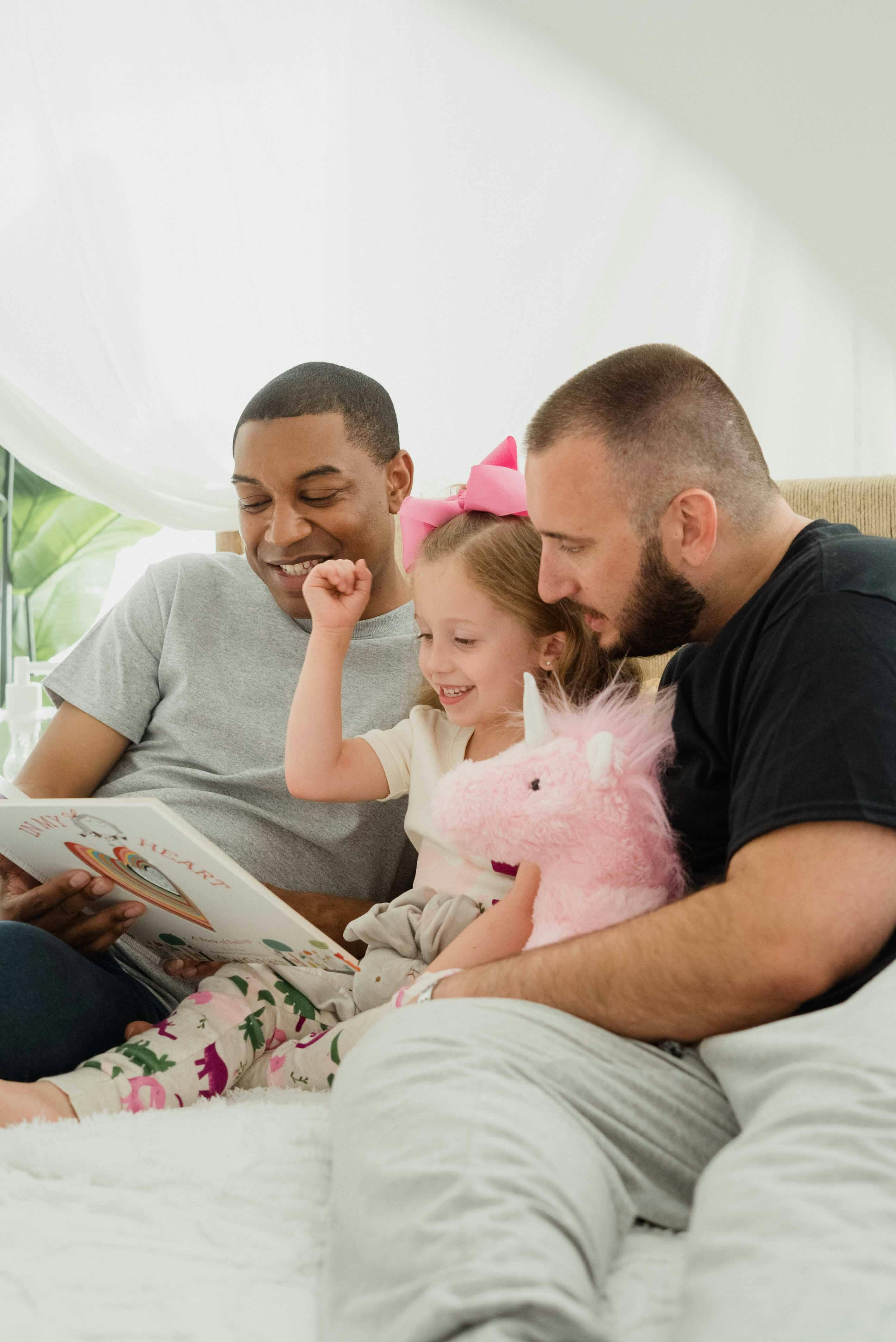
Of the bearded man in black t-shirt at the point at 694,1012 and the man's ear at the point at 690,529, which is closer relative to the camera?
the bearded man in black t-shirt at the point at 694,1012

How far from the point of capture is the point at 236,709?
4.85ft

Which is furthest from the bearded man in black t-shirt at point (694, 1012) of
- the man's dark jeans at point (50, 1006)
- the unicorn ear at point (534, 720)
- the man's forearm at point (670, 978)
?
the man's dark jeans at point (50, 1006)

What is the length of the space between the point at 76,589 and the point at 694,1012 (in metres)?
2.71

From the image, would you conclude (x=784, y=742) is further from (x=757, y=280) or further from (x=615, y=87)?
(x=757, y=280)

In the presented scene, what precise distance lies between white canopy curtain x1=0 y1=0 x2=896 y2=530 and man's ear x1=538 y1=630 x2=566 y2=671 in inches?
31.8

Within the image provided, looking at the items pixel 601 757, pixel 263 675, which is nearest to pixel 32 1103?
pixel 601 757

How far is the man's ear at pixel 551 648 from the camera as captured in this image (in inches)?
48.7

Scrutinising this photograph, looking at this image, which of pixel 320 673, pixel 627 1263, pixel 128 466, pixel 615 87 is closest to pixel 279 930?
pixel 320 673

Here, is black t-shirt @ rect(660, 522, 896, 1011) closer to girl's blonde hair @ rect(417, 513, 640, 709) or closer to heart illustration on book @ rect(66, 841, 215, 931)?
girl's blonde hair @ rect(417, 513, 640, 709)

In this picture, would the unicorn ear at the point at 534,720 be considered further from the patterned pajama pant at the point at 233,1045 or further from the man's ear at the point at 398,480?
the man's ear at the point at 398,480

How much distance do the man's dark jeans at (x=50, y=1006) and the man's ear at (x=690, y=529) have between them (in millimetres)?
766

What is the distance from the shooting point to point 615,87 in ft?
3.54

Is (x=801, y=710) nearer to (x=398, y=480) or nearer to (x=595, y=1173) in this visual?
(x=595, y=1173)

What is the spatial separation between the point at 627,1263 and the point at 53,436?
1.89m
